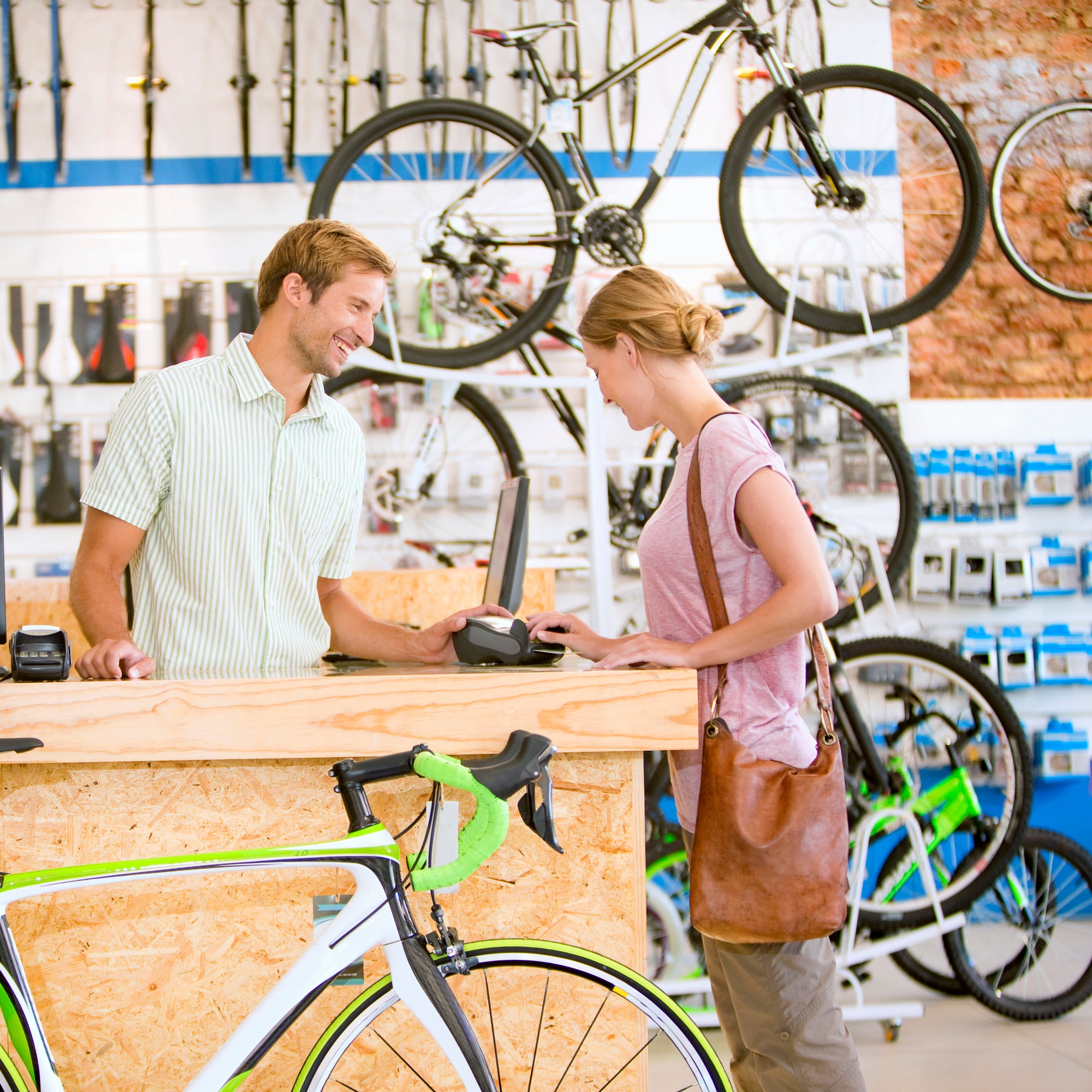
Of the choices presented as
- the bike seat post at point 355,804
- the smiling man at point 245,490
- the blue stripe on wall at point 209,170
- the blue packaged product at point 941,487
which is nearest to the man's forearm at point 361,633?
the smiling man at point 245,490

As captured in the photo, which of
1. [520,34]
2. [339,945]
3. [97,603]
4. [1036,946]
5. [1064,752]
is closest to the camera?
[339,945]

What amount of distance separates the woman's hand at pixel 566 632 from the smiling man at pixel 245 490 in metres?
0.19

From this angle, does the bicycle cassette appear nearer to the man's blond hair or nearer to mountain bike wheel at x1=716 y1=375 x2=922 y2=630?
mountain bike wheel at x1=716 y1=375 x2=922 y2=630

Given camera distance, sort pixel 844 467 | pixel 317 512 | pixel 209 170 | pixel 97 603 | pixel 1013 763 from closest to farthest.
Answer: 1. pixel 97 603
2. pixel 317 512
3. pixel 1013 763
4. pixel 844 467
5. pixel 209 170

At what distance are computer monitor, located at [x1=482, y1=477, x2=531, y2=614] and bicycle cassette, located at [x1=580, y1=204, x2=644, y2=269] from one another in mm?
1689

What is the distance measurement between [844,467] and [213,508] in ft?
8.09

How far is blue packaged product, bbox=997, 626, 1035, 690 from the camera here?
3607mm

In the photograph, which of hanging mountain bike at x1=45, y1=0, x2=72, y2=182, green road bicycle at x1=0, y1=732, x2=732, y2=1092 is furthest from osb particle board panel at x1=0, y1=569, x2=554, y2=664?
green road bicycle at x1=0, y1=732, x2=732, y2=1092

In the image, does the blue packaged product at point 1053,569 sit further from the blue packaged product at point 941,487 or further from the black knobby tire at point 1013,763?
the black knobby tire at point 1013,763

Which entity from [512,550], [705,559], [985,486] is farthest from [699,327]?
[985,486]

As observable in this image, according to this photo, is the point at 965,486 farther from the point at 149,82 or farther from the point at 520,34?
the point at 149,82

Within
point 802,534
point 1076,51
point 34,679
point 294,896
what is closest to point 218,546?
point 34,679

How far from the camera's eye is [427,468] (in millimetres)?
3703

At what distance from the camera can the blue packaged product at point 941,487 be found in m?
3.69
